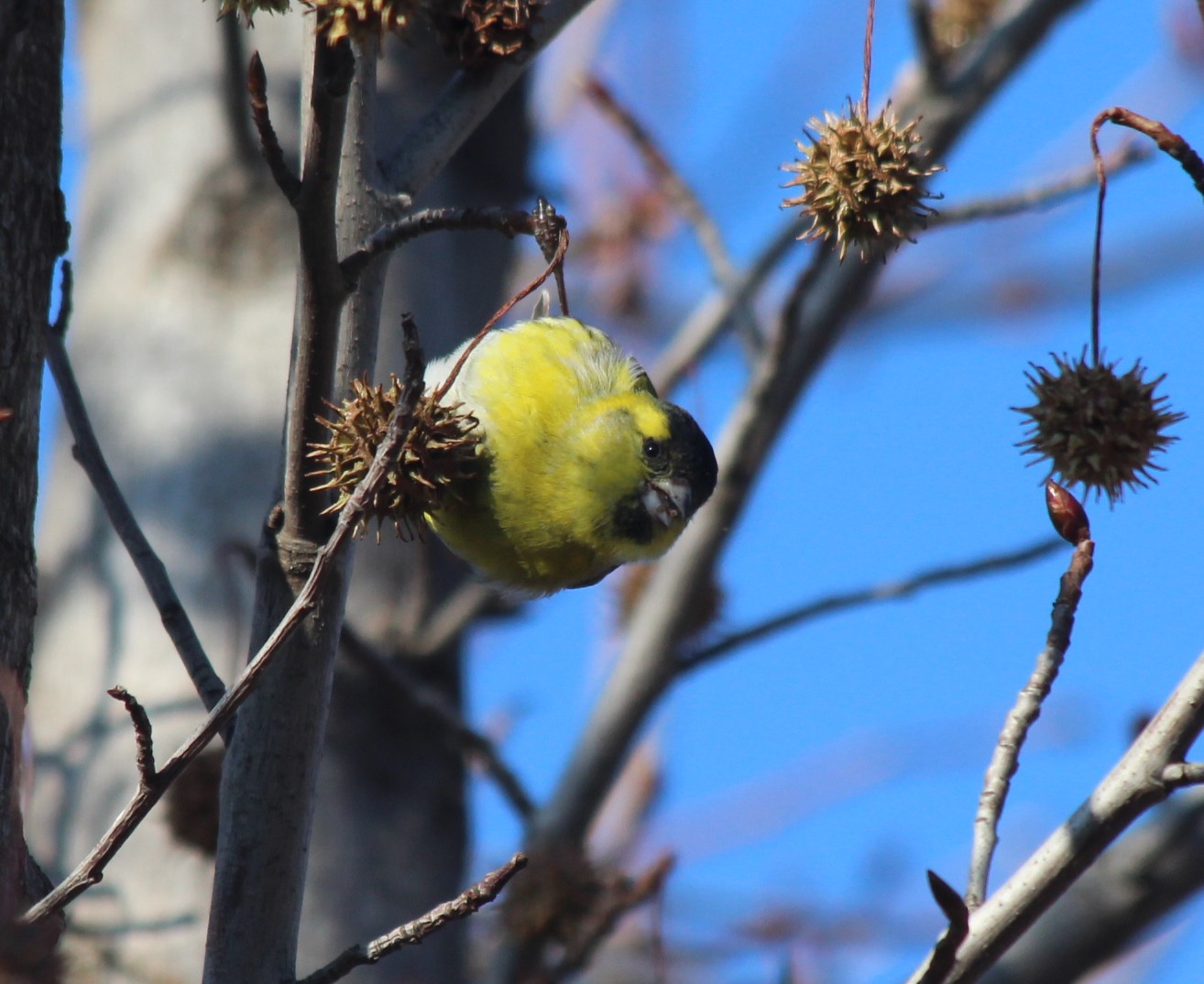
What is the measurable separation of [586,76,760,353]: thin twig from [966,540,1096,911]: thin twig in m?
2.06

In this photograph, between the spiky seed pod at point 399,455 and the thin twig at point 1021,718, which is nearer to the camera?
the thin twig at point 1021,718

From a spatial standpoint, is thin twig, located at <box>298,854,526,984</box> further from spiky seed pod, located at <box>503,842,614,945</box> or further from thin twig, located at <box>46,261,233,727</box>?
spiky seed pod, located at <box>503,842,614,945</box>

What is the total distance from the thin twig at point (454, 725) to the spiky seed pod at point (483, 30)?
66.0 inches

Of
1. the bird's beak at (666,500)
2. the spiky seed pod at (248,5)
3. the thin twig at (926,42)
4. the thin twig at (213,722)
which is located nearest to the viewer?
the thin twig at (213,722)

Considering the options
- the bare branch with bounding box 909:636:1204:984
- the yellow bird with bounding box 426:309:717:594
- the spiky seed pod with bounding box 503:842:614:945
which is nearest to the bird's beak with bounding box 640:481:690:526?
the yellow bird with bounding box 426:309:717:594

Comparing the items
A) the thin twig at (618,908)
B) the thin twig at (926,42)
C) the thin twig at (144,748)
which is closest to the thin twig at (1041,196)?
the thin twig at (926,42)

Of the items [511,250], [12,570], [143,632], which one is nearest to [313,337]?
[12,570]

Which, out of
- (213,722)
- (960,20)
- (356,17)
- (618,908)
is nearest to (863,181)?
(356,17)

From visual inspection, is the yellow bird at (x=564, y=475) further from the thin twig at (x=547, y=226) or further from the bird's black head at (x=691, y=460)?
the thin twig at (x=547, y=226)

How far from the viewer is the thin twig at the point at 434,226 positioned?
5.27 ft

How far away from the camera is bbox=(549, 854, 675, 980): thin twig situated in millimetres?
2852

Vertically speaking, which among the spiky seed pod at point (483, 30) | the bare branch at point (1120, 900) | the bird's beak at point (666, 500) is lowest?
the bare branch at point (1120, 900)

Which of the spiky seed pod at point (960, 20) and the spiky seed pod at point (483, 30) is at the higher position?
the spiky seed pod at point (960, 20)

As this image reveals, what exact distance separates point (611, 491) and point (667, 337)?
4260mm
